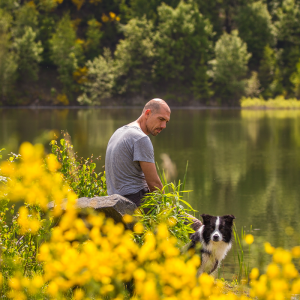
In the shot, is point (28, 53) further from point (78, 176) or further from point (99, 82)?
point (78, 176)

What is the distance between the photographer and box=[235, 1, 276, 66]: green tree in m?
55.3

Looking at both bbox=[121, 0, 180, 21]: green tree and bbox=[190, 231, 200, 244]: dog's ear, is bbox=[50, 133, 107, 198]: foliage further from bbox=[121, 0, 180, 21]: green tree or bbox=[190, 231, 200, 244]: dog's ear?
bbox=[121, 0, 180, 21]: green tree

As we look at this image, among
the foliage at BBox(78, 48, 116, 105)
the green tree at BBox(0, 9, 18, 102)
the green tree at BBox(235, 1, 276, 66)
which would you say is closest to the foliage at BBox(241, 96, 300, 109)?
the green tree at BBox(235, 1, 276, 66)

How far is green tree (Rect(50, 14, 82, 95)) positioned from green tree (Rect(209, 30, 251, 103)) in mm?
14463

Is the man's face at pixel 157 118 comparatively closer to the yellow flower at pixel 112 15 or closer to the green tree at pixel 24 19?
Result: the green tree at pixel 24 19

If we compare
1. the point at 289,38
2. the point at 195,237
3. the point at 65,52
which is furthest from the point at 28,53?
the point at 195,237

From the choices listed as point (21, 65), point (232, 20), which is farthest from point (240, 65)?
point (21, 65)

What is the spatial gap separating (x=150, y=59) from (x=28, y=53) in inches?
506

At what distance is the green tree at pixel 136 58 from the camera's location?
50.1 metres

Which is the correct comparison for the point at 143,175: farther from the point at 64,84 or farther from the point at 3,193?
the point at 64,84

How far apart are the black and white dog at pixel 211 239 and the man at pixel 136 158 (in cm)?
49

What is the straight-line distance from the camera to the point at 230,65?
49.2 meters

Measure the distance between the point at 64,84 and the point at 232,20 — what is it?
76.2ft

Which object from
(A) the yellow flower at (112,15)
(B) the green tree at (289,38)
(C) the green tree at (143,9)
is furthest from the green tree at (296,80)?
(A) the yellow flower at (112,15)
